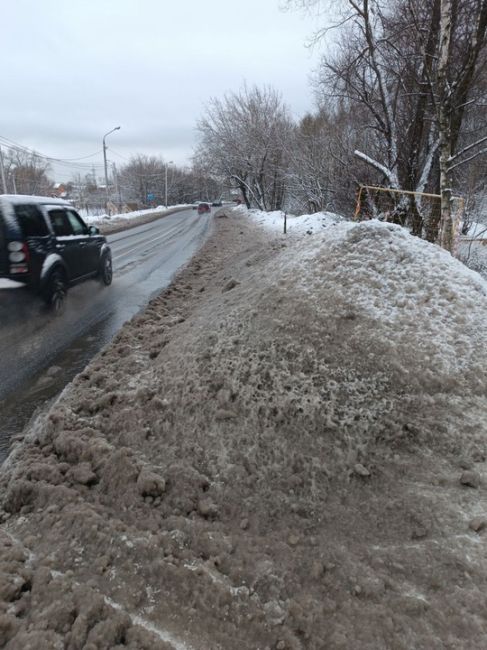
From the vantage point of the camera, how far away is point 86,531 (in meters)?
2.29

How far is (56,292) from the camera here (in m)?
6.72

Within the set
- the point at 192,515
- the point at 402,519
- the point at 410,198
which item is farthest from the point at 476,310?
the point at 410,198

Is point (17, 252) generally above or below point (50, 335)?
above

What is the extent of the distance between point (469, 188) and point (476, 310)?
29.4ft

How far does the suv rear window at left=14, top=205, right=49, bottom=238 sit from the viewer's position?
6.08 m

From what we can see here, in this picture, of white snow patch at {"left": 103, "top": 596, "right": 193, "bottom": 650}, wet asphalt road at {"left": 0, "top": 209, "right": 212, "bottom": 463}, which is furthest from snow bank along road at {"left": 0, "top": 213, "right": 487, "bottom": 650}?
wet asphalt road at {"left": 0, "top": 209, "right": 212, "bottom": 463}

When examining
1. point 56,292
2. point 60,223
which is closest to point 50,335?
point 56,292

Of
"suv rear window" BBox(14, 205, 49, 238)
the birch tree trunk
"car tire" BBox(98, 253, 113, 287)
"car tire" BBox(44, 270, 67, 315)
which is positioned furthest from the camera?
"car tire" BBox(98, 253, 113, 287)

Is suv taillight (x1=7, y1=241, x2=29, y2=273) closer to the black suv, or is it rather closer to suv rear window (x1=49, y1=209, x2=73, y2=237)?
the black suv

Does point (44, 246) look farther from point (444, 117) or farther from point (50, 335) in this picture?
point (444, 117)

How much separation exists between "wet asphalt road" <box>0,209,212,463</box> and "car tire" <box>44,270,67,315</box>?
15 cm

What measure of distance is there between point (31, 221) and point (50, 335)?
193 cm

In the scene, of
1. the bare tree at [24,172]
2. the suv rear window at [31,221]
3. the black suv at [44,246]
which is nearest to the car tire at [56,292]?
the black suv at [44,246]

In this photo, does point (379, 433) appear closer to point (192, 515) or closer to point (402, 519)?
point (402, 519)
